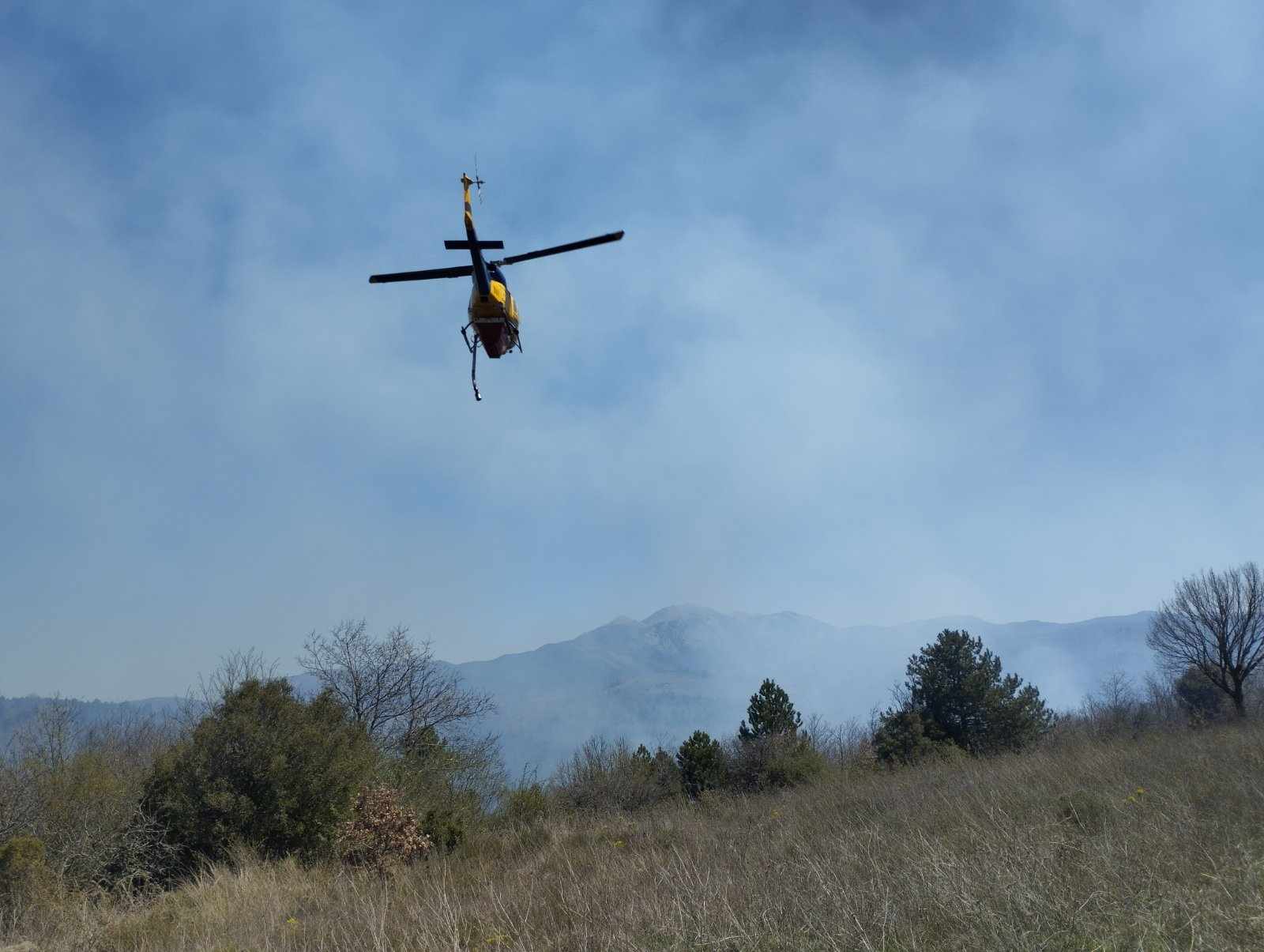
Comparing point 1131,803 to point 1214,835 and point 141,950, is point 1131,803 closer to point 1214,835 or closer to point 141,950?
point 1214,835

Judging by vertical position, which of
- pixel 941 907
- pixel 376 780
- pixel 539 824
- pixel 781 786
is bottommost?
pixel 781 786

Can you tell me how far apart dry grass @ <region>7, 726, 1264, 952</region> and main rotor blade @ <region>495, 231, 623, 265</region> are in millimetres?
8487

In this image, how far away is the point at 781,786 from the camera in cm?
2627

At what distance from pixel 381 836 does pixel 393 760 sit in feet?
24.8

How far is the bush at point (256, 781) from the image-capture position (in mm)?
13859

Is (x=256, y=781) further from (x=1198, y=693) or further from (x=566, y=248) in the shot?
(x=1198, y=693)

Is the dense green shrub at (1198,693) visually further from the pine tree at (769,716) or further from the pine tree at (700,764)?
the pine tree at (700,764)

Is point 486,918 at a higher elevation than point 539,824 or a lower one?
higher

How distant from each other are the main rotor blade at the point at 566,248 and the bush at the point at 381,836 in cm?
1121

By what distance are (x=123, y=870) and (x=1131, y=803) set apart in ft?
50.4

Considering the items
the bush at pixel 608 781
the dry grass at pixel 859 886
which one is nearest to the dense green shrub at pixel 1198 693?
the bush at pixel 608 781

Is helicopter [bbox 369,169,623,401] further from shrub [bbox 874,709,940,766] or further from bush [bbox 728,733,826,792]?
shrub [bbox 874,709,940,766]

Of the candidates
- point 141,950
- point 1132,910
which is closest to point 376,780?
point 141,950

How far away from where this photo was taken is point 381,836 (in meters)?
14.6
